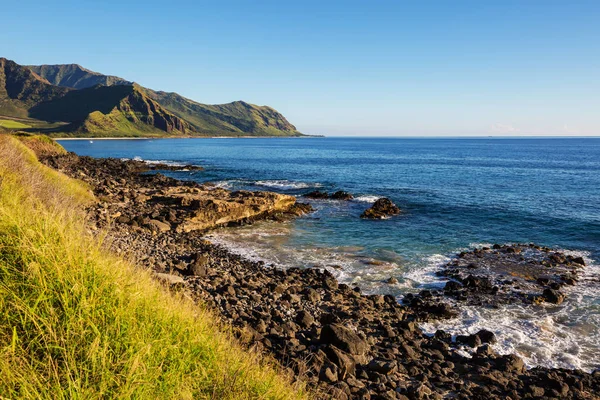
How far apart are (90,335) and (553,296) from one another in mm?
18470

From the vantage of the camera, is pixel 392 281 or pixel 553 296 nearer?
pixel 553 296

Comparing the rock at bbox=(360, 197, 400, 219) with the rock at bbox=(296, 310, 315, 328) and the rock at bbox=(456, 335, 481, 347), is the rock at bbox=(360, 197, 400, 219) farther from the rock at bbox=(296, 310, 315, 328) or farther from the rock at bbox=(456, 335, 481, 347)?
the rock at bbox=(296, 310, 315, 328)

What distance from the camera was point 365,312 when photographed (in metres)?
13.9

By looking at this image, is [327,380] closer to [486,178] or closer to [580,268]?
[580,268]

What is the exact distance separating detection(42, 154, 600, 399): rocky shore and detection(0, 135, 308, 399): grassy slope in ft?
7.02

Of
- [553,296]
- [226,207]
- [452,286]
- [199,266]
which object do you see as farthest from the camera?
[226,207]

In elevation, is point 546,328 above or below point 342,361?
below

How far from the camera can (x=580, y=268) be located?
2030 centimetres

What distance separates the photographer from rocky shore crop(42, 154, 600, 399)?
922 cm

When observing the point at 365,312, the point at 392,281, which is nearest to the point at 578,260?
the point at 392,281

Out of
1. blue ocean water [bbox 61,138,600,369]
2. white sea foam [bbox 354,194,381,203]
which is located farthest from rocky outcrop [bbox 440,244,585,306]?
white sea foam [bbox 354,194,381,203]

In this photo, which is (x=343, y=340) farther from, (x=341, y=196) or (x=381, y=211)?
(x=341, y=196)

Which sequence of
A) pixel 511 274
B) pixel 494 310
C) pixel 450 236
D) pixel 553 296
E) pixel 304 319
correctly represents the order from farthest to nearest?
1. pixel 450 236
2. pixel 511 274
3. pixel 553 296
4. pixel 494 310
5. pixel 304 319

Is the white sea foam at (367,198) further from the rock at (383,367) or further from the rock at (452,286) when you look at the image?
the rock at (383,367)
